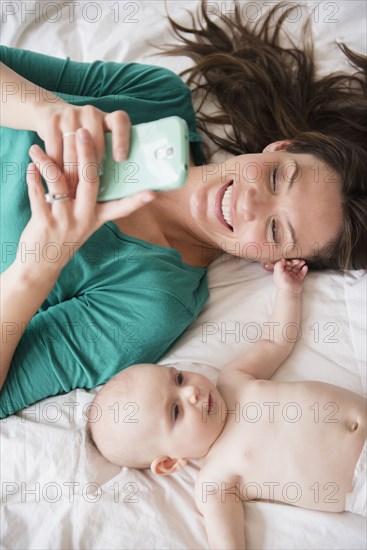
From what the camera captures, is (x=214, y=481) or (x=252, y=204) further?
(x=252, y=204)

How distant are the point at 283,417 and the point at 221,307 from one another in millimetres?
364

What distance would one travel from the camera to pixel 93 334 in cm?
126

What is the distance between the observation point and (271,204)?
130 centimetres

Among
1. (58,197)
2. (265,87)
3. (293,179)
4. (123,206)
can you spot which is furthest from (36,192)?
(265,87)

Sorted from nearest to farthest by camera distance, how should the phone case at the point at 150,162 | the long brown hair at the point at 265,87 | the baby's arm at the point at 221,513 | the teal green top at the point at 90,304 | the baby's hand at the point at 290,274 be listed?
the phone case at the point at 150,162 < the baby's arm at the point at 221,513 < the teal green top at the point at 90,304 < the baby's hand at the point at 290,274 < the long brown hair at the point at 265,87

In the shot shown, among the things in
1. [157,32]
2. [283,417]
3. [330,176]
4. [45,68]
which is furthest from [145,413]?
[157,32]

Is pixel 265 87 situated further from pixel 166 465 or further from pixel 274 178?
pixel 166 465

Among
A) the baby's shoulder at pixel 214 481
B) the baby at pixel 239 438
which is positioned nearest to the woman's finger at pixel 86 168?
the baby at pixel 239 438

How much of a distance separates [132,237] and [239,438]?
53cm

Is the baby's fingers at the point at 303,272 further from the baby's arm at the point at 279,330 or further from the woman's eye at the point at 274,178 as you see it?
the woman's eye at the point at 274,178

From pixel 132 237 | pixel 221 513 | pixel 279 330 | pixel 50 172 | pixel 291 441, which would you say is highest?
pixel 50 172

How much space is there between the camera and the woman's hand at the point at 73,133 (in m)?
0.93

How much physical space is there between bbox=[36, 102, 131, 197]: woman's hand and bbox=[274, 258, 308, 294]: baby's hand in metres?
0.63

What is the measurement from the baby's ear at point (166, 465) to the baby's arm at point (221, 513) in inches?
2.2
